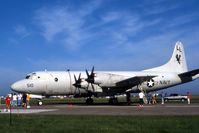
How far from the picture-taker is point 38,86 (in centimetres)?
3675

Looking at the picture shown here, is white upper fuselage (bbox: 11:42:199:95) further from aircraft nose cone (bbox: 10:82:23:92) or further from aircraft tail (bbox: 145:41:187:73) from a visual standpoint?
aircraft tail (bbox: 145:41:187:73)

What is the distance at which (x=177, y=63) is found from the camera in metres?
46.4

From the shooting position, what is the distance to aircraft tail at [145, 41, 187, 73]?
151ft

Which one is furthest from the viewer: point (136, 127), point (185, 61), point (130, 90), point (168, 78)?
point (185, 61)

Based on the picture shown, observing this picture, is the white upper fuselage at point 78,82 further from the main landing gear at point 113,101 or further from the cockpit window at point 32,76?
the main landing gear at point 113,101

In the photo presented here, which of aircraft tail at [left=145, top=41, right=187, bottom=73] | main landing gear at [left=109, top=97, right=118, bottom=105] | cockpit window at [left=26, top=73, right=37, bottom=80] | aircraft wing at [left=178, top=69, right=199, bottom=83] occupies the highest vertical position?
aircraft tail at [left=145, top=41, right=187, bottom=73]

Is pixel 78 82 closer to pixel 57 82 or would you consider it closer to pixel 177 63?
pixel 57 82

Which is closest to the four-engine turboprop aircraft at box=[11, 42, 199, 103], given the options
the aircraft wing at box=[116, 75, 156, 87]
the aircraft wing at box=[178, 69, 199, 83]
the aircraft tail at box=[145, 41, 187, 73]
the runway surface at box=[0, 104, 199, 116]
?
the aircraft wing at box=[116, 75, 156, 87]

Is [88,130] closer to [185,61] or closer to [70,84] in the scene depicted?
[70,84]

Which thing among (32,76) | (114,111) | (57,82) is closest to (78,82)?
(57,82)

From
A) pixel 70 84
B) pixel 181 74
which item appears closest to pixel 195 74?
pixel 181 74

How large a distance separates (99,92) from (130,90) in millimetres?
4666

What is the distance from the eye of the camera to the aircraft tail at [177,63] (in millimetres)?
46062

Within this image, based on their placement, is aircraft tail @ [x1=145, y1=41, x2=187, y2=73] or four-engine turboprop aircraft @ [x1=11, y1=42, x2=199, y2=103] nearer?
four-engine turboprop aircraft @ [x1=11, y1=42, x2=199, y2=103]
